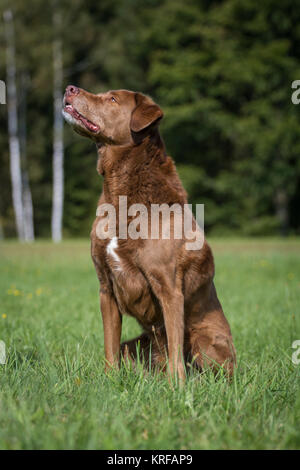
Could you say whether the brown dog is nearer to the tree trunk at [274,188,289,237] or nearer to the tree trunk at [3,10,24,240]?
the tree trunk at [3,10,24,240]

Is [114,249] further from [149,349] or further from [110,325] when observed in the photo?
[149,349]

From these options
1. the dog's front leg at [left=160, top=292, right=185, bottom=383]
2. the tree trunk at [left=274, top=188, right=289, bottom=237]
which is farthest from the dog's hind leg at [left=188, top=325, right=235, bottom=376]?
the tree trunk at [left=274, top=188, right=289, bottom=237]

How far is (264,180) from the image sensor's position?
21.4m

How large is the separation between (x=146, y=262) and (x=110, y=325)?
531mm

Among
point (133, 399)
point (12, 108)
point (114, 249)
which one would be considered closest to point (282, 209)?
point (12, 108)

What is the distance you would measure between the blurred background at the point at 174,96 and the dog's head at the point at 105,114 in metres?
17.8

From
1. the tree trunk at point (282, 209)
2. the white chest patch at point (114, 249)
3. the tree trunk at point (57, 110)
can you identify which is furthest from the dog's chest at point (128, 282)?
the tree trunk at point (282, 209)

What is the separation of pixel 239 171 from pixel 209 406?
21.6m

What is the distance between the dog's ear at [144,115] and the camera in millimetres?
2996

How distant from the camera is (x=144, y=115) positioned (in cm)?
303

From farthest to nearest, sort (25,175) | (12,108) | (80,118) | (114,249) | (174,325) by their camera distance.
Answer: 1. (25,175)
2. (12,108)
3. (80,118)
4. (114,249)
5. (174,325)

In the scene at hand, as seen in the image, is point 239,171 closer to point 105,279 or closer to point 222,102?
point 222,102

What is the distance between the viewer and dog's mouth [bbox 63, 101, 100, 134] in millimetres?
3070

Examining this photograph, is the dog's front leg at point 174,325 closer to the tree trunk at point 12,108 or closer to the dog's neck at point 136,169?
the dog's neck at point 136,169
